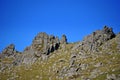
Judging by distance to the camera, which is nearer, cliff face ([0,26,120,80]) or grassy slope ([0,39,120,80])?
grassy slope ([0,39,120,80])

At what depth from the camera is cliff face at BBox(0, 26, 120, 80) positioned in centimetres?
14310

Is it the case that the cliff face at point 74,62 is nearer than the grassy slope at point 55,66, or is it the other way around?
the grassy slope at point 55,66

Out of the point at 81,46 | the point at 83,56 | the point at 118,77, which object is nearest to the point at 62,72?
the point at 83,56

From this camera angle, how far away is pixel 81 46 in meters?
182

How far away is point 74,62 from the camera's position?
161000mm

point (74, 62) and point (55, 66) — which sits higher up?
point (74, 62)

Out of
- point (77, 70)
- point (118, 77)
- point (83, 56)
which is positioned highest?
point (83, 56)

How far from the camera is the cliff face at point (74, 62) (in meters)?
143

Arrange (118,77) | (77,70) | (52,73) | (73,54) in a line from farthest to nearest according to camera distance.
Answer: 1. (73,54)
2. (52,73)
3. (77,70)
4. (118,77)

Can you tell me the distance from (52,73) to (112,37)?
68256mm

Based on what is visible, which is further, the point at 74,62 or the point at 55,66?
the point at 55,66

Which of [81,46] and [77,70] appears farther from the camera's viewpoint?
[81,46]

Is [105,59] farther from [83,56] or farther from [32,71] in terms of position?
[32,71]

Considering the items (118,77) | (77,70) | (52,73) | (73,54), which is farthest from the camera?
(73,54)
